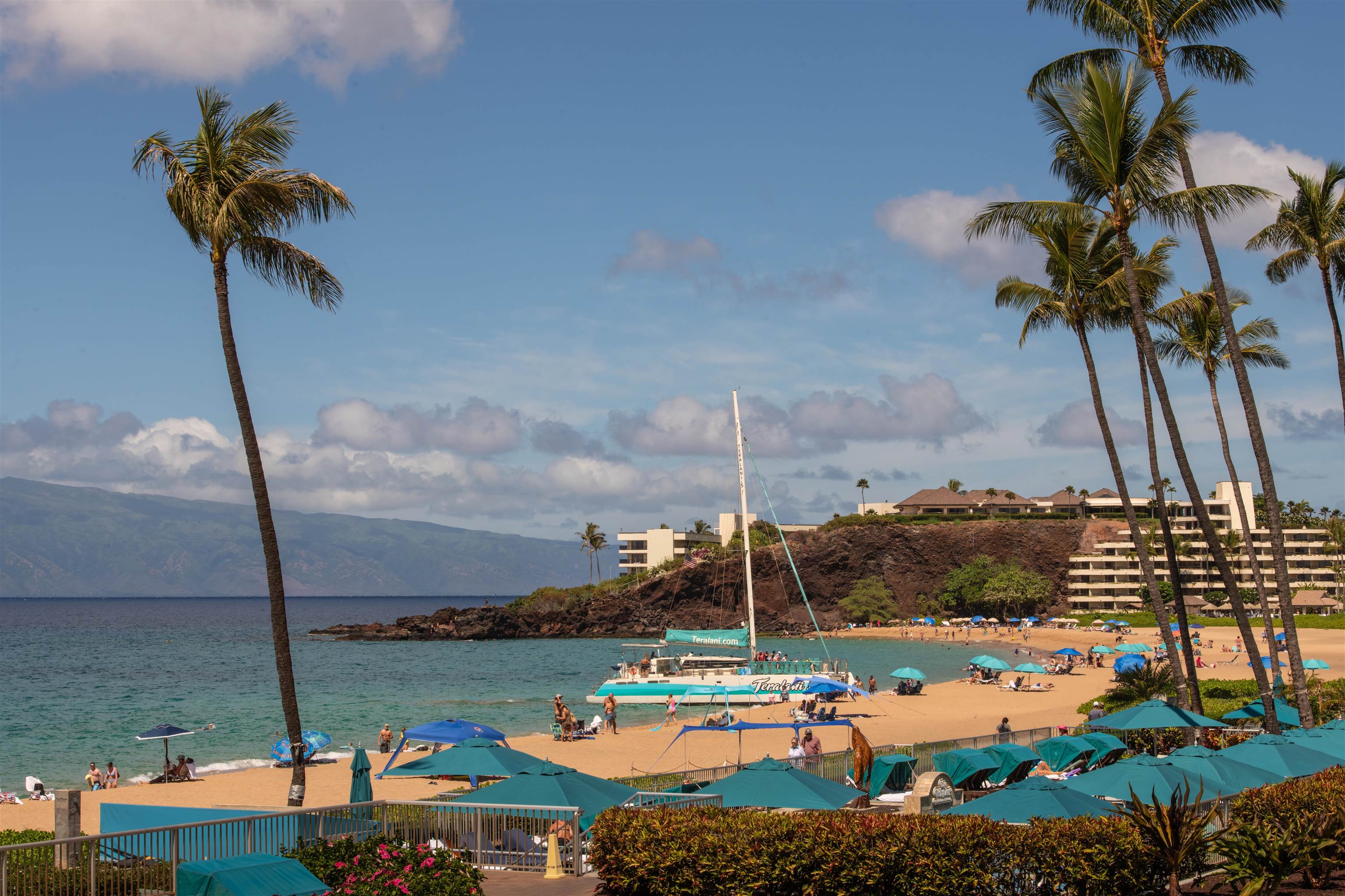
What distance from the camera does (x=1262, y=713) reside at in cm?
2736

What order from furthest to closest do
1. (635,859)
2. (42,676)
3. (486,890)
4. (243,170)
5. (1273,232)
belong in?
(42,676)
(1273,232)
(243,170)
(486,890)
(635,859)

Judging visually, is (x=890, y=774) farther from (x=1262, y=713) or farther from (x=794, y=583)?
(x=794, y=583)

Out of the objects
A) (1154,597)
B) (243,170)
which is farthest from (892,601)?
(243,170)

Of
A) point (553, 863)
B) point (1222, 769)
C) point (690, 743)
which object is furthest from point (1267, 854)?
point (690, 743)

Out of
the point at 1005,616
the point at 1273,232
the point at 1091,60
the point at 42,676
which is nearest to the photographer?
the point at 1091,60

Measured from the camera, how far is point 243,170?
56.9 ft

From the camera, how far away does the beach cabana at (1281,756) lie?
17250 mm

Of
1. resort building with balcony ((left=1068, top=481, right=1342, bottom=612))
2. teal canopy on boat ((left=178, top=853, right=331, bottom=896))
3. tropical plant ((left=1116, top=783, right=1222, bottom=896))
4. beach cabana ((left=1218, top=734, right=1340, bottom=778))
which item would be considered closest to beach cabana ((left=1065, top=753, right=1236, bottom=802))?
beach cabana ((left=1218, top=734, right=1340, bottom=778))

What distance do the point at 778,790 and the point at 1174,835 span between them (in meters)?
5.24

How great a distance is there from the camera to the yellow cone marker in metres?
14.7

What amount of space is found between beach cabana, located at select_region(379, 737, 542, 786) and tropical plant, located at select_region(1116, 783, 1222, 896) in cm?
1036

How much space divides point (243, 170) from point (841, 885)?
13472 mm

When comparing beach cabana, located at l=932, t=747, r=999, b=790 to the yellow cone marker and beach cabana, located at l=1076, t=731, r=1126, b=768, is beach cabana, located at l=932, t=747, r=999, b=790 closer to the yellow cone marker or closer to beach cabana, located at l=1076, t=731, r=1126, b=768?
beach cabana, located at l=1076, t=731, r=1126, b=768

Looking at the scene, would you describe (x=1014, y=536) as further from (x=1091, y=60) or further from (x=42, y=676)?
(x=1091, y=60)
